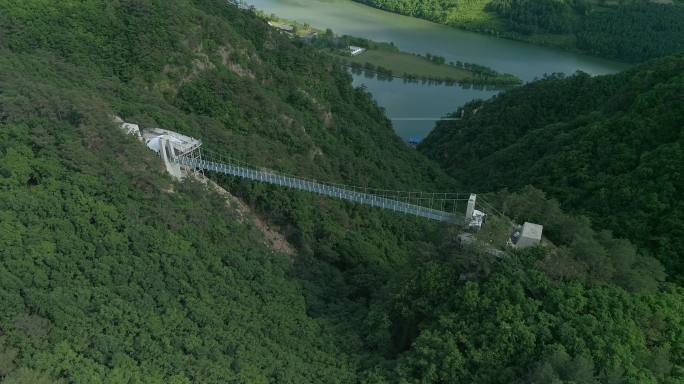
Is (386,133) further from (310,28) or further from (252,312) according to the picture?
(310,28)

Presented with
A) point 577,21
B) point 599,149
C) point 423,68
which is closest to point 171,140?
→ point 599,149

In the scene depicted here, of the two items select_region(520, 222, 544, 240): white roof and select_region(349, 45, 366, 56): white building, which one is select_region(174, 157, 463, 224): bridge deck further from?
select_region(349, 45, 366, 56): white building

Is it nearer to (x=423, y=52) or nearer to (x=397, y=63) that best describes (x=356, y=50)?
(x=397, y=63)

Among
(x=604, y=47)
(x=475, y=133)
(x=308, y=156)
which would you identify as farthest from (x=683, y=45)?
(x=308, y=156)

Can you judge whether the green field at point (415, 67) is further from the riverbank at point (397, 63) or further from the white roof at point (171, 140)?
the white roof at point (171, 140)

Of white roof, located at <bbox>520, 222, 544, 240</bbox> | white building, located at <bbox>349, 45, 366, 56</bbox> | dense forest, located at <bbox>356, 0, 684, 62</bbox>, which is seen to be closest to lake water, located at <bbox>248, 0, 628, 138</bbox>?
dense forest, located at <bbox>356, 0, 684, 62</bbox>
